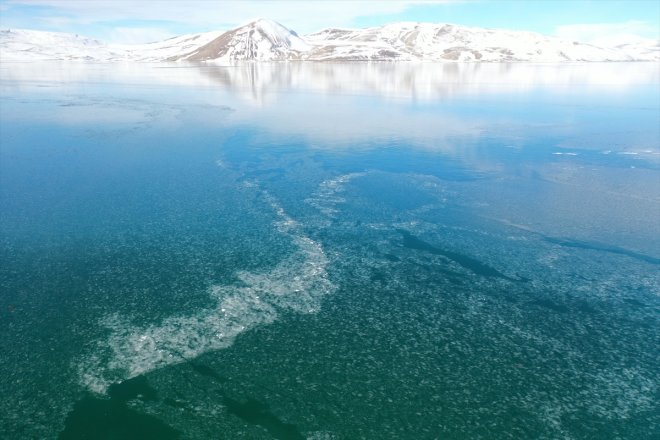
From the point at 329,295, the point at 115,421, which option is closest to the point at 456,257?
the point at 329,295

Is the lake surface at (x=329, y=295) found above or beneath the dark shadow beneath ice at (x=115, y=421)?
above

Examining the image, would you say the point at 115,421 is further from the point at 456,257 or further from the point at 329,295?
the point at 456,257

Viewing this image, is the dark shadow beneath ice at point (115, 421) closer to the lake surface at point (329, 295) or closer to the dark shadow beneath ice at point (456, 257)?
the lake surface at point (329, 295)

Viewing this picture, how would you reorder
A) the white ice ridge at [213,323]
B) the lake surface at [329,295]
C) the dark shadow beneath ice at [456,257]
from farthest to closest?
1. the dark shadow beneath ice at [456,257]
2. the white ice ridge at [213,323]
3. the lake surface at [329,295]

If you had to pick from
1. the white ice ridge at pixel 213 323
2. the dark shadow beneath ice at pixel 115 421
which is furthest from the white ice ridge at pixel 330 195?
the dark shadow beneath ice at pixel 115 421

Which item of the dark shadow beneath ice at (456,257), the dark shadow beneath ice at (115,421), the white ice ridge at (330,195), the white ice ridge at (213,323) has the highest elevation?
the white ice ridge at (330,195)

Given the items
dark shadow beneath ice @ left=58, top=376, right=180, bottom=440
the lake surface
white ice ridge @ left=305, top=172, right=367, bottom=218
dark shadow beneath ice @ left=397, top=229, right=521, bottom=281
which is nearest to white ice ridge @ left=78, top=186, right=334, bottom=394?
the lake surface

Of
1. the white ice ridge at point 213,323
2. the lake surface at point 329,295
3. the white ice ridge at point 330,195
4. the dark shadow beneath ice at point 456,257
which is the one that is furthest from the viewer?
the white ice ridge at point 330,195
